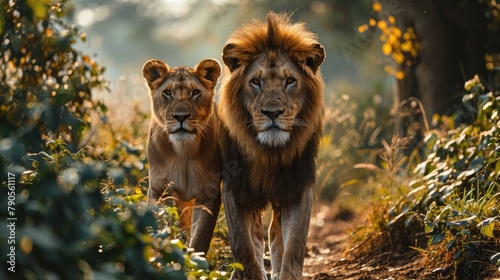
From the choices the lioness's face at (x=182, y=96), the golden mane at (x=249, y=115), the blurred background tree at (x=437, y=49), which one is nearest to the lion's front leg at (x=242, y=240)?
the golden mane at (x=249, y=115)

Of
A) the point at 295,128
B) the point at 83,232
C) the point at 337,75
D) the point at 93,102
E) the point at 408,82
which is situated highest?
the point at 337,75

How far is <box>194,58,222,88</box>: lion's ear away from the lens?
6336mm

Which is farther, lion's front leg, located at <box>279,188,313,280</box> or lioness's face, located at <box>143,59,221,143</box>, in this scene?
lioness's face, located at <box>143,59,221,143</box>

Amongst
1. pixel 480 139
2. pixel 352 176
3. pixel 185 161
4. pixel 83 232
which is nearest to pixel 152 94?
pixel 185 161

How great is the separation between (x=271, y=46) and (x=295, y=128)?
22.8 inches

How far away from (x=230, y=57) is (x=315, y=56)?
0.57 m

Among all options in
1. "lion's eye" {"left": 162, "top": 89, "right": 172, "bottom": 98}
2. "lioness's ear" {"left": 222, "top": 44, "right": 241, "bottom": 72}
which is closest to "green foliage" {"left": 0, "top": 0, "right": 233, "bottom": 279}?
"lion's eye" {"left": 162, "top": 89, "right": 172, "bottom": 98}

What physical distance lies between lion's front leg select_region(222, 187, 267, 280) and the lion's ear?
934 mm

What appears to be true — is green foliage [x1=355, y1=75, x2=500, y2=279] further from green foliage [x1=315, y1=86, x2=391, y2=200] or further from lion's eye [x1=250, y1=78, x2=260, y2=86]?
green foliage [x1=315, y1=86, x2=391, y2=200]

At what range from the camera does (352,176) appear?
11.2 m

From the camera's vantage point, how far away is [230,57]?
5.75 metres

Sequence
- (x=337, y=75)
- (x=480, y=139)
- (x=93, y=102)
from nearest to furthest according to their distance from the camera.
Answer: (x=480, y=139), (x=93, y=102), (x=337, y=75)

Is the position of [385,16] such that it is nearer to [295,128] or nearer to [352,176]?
[352,176]

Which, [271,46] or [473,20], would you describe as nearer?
[271,46]
